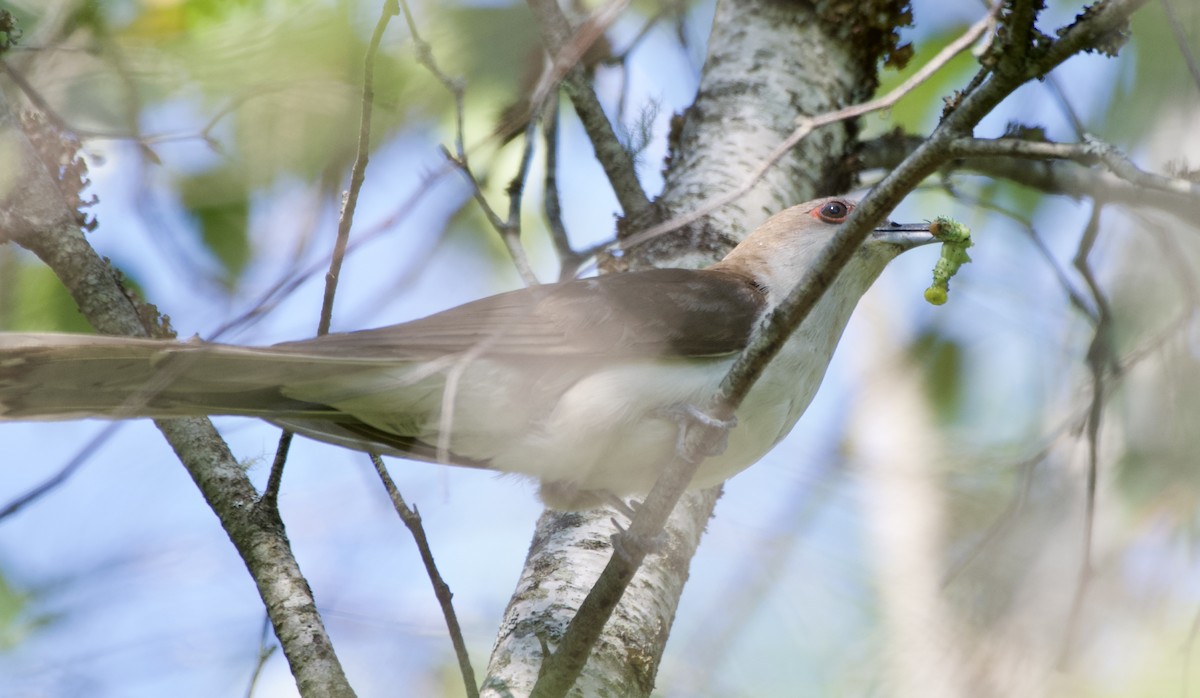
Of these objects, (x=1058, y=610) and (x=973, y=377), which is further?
(x=973, y=377)

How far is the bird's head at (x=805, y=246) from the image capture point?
399 centimetres

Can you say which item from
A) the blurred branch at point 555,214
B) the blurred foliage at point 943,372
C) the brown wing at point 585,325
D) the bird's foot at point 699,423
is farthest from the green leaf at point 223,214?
the blurred foliage at point 943,372

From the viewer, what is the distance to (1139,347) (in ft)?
13.4

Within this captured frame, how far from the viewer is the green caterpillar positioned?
10.8 feet

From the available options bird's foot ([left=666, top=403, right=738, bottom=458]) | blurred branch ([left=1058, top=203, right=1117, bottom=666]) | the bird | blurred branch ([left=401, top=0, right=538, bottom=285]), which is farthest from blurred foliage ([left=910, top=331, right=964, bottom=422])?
bird's foot ([left=666, top=403, right=738, bottom=458])

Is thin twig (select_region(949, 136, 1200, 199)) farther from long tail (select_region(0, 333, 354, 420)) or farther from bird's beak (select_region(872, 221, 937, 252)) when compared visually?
long tail (select_region(0, 333, 354, 420))

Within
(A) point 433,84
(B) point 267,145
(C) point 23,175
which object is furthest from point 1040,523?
(C) point 23,175

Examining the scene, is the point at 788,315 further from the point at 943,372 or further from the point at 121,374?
the point at 943,372

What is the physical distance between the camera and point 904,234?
13.0ft

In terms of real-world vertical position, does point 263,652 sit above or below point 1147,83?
below

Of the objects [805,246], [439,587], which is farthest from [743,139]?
[439,587]

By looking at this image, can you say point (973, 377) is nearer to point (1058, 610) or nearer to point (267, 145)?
point (1058, 610)

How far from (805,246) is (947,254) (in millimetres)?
830

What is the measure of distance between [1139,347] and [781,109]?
5.94 ft
